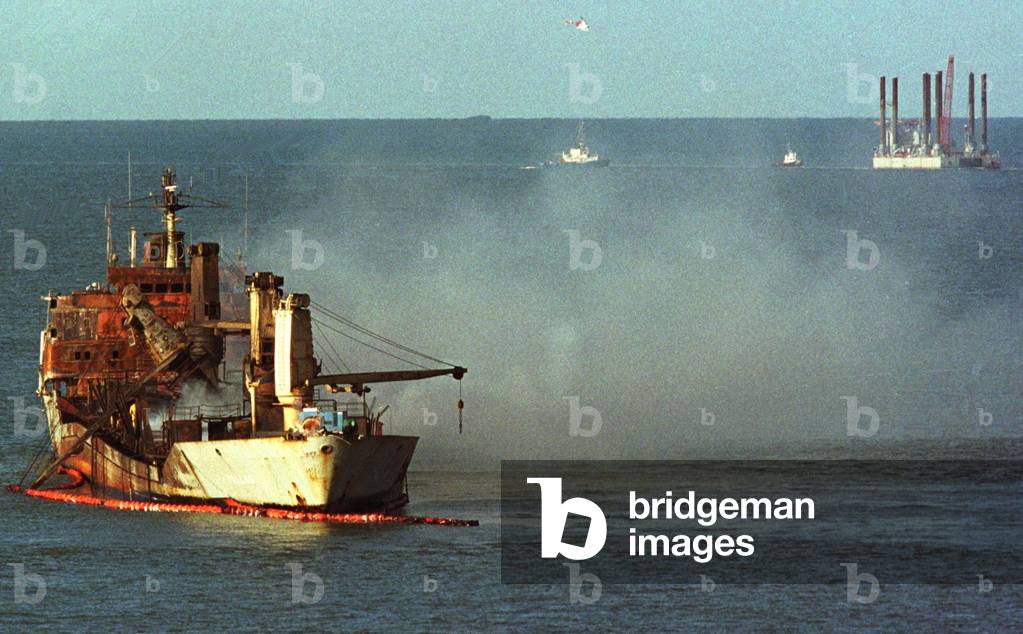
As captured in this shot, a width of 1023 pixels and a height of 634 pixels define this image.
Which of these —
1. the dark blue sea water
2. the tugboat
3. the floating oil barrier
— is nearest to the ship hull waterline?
the tugboat

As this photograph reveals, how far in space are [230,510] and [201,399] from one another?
14.2m

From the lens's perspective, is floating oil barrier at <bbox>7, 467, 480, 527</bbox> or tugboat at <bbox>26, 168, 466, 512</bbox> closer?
floating oil barrier at <bbox>7, 467, 480, 527</bbox>

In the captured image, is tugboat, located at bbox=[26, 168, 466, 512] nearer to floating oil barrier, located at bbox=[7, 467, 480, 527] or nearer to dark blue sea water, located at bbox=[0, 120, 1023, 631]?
floating oil barrier, located at bbox=[7, 467, 480, 527]

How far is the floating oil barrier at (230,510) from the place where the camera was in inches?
3693

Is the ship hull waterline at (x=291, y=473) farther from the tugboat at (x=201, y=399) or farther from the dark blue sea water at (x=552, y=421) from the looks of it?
the dark blue sea water at (x=552, y=421)

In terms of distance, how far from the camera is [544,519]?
91688mm

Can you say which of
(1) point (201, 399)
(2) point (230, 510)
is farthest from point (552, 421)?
(2) point (230, 510)

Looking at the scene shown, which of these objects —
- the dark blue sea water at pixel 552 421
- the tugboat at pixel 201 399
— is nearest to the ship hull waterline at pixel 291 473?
the tugboat at pixel 201 399

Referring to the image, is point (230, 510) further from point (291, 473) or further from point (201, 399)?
point (201, 399)

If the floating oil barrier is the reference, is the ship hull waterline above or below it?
above

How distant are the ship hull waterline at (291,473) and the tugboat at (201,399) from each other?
0.18 feet

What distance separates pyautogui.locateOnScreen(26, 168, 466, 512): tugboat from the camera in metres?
96.8

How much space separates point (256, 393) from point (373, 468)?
7.30 m

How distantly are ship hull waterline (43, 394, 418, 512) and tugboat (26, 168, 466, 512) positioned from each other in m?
0.06
